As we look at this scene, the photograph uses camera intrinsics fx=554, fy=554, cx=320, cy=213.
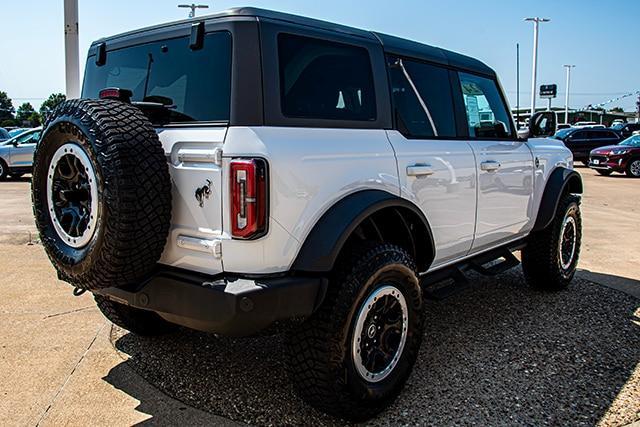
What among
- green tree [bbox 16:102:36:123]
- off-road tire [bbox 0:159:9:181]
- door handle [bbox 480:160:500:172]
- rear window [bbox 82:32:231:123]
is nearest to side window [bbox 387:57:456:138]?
door handle [bbox 480:160:500:172]

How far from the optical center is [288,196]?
254cm

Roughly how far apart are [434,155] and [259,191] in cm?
149

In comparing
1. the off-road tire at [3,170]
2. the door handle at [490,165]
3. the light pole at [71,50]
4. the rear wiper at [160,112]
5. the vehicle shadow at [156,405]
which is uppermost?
the light pole at [71,50]

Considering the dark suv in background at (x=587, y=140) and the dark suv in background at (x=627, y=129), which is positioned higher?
the dark suv in background at (x=627, y=129)

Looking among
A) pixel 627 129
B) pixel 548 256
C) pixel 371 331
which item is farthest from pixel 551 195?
pixel 627 129

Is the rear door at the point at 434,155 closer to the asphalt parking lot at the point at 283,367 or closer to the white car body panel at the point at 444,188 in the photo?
the white car body panel at the point at 444,188

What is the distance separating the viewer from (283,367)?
311 centimetres

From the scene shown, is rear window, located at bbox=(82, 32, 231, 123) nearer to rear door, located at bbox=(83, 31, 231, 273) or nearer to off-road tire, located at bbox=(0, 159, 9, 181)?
rear door, located at bbox=(83, 31, 231, 273)

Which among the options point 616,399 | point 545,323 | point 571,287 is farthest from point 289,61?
point 571,287

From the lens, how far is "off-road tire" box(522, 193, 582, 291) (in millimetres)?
5090

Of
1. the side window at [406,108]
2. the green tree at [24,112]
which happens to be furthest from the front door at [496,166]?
the green tree at [24,112]

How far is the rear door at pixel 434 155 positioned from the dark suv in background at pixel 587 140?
67.6ft

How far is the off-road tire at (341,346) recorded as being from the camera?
267 cm

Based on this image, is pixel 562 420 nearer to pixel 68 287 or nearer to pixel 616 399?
pixel 616 399
